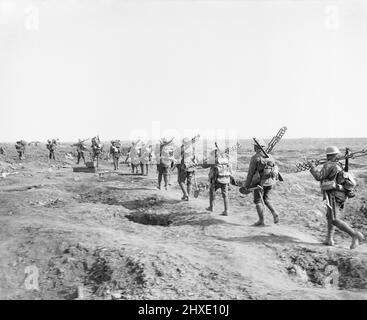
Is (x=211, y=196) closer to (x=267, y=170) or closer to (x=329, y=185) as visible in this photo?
(x=267, y=170)

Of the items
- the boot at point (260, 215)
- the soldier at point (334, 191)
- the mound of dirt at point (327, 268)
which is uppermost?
the soldier at point (334, 191)

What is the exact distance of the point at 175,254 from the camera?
7746mm

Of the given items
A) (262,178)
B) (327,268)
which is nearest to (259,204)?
(262,178)

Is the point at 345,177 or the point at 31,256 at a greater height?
the point at 345,177

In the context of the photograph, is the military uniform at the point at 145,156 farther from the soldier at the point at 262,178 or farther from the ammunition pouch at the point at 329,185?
the ammunition pouch at the point at 329,185

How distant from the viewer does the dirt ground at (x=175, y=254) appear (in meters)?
6.62

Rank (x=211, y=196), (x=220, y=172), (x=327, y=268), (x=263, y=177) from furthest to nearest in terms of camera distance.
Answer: (x=211, y=196), (x=220, y=172), (x=263, y=177), (x=327, y=268)

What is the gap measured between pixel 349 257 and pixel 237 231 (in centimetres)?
264

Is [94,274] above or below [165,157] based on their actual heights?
below

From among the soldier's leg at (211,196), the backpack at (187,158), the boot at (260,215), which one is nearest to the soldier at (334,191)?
the boot at (260,215)

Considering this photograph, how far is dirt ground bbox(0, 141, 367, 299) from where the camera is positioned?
662 centimetres

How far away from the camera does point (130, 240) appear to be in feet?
29.4
